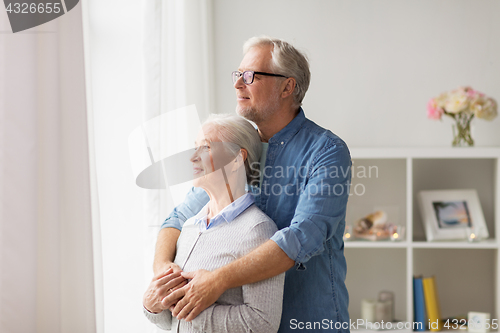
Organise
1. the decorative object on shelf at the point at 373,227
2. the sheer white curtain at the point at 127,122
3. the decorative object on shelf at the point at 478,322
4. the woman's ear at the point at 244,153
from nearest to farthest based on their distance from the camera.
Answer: the woman's ear at the point at 244,153, the sheer white curtain at the point at 127,122, the decorative object on shelf at the point at 478,322, the decorative object on shelf at the point at 373,227

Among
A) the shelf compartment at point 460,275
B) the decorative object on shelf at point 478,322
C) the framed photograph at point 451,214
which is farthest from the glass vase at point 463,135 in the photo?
the decorative object on shelf at point 478,322

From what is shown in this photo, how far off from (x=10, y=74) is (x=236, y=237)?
70 cm

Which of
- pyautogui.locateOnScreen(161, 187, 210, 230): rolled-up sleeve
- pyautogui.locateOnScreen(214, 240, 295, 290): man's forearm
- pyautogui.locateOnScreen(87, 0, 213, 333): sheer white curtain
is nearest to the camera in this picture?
pyautogui.locateOnScreen(214, 240, 295, 290): man's forearm

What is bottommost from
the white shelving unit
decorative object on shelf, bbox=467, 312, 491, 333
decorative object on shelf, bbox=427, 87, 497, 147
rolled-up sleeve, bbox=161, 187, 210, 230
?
decorative object on shelf, bbox=467, 312, 491, 333

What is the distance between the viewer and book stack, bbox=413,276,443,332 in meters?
2.55

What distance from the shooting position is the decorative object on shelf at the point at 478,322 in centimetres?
251

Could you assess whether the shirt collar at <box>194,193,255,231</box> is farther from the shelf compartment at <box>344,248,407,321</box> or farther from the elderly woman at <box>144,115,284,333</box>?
the shelf compartment at <box>344,248,407,321</box>

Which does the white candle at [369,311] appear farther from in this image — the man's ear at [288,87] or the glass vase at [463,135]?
the man's ear at [288,87]

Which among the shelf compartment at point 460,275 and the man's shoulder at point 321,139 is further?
the shelf compartment at point 460,275

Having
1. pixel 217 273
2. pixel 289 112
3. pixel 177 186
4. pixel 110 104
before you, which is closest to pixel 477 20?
pixel 289 112

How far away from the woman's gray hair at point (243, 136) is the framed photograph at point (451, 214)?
162cm

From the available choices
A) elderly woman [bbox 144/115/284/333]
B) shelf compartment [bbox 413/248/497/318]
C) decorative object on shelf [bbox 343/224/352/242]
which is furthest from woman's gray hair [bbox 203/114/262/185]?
shelf compartment [bbox 413/248/497/318]

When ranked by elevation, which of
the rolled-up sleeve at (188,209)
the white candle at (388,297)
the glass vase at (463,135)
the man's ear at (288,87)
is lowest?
the white candle at (388,297)

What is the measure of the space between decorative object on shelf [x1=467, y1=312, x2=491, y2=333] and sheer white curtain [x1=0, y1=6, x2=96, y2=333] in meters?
2.28
